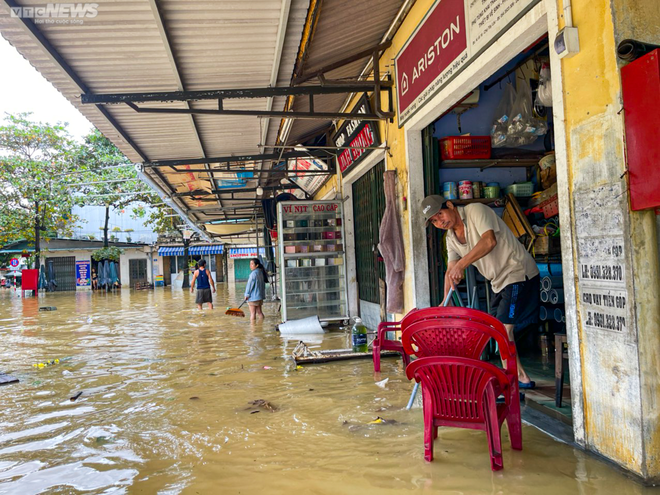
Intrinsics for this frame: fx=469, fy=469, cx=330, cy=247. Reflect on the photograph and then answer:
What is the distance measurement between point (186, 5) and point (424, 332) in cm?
338

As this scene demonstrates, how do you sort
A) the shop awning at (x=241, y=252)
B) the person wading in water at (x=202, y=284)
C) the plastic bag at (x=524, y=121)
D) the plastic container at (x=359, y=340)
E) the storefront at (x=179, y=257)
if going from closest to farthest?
1. the plastic bag at (x=524, y=121)
2. the plastic container at (x=359, y=340)
3. the person wading in water at (x=202, y=284)
4. the storefront at (x=179, y=257)
5. the shop awning at (x=241, y=252)

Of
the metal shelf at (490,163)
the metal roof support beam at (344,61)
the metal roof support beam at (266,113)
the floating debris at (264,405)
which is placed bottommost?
the floating debris at (264,405)

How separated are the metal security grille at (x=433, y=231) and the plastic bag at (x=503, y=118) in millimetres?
671

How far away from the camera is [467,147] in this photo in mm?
5551

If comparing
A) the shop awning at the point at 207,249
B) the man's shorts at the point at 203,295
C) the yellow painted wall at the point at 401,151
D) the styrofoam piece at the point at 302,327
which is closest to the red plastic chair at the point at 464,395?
the yellow painted wall at the point at 401,151

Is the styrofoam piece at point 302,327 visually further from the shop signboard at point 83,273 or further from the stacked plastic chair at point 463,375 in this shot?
the shop signboard at point 83,273

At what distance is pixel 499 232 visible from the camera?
3568 mm

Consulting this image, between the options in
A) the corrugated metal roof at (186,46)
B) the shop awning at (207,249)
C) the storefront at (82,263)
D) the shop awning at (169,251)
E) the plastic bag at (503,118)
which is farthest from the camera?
the shop awning at (207,249)

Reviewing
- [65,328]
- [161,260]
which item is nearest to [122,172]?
[161,260]

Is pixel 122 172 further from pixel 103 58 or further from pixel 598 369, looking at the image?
pixel 598 369

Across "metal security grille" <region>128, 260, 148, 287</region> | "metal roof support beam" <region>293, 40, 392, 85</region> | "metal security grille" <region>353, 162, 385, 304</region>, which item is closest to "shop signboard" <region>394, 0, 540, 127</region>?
"metal roof support beam" <region>293, 40, 392, 85</region>

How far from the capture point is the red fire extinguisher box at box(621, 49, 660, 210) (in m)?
2.18

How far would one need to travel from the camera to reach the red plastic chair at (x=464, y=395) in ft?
8.25

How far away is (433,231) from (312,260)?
3964mm
